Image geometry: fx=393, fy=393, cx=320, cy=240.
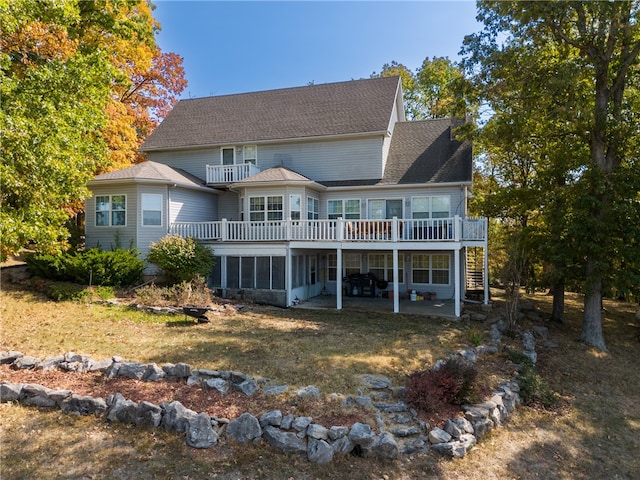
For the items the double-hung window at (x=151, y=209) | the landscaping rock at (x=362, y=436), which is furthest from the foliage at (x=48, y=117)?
the landscaping rock at (x=362, y=436)

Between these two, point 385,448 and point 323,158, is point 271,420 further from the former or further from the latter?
point 323,158

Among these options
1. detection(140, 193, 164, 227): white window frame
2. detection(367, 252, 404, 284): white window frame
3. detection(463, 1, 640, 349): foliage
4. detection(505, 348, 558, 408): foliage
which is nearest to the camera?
detection(505, 348, 558, 408): foliage

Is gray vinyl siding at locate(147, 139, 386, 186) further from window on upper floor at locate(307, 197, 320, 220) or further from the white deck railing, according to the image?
the white deck railing

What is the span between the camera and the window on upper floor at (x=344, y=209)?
17844 millimetres

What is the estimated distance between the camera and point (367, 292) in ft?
56.6

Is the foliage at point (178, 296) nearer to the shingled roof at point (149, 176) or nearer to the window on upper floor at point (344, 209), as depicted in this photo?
the shingled roof at point (149, 176)

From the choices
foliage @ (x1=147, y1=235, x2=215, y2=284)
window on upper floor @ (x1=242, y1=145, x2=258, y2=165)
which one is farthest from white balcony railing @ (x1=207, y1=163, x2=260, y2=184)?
foliage @ (x1=147, y1=235, x2=215, y2=284)

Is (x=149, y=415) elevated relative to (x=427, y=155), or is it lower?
lower

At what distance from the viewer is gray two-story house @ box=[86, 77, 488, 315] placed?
15172mm

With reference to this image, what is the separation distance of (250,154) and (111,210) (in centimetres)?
670

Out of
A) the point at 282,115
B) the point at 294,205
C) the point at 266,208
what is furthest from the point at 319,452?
the point at 282,115

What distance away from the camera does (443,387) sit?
6824 millimetres

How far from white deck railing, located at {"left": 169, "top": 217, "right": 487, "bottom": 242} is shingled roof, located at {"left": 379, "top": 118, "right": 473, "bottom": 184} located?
2526 mm

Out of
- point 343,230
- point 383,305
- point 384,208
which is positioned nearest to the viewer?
point 343,230
